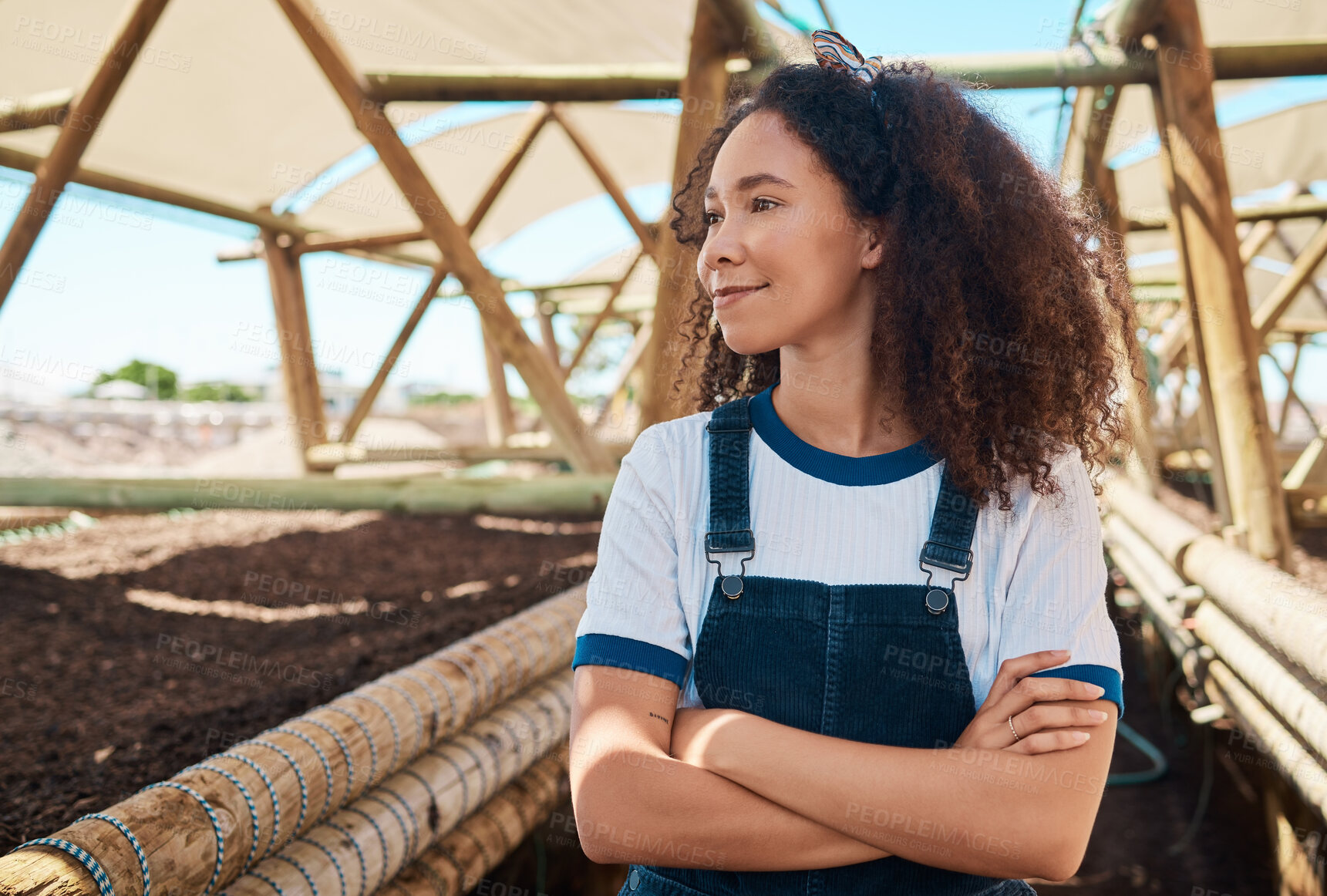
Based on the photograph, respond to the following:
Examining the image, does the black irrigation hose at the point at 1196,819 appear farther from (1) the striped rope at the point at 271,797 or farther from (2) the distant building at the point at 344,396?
(2) the distant building at the point at 344,396

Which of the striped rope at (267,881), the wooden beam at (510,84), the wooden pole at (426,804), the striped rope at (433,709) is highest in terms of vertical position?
the wooden beam at (510,84)

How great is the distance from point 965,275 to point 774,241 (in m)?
0.40

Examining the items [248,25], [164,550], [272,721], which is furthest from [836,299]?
[248,25]

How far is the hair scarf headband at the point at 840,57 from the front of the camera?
5.23ft

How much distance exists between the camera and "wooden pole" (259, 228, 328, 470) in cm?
655

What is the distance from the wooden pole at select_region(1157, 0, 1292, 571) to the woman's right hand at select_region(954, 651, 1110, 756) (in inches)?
106

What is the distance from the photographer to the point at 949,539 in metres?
1.37

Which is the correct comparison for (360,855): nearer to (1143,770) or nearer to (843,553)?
(843,553)

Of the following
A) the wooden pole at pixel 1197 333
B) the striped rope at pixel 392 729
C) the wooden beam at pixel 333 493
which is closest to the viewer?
the striped rope at pixel 392 729

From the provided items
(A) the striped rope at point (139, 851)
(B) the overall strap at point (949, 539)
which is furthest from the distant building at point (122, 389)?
(B) the overall strap at point (949, 539)

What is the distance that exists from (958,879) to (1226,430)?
9.42ft

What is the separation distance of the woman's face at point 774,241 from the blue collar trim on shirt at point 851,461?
0.17m

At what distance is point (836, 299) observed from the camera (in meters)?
1.50

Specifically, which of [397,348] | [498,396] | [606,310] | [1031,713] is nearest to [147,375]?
[498,396]
